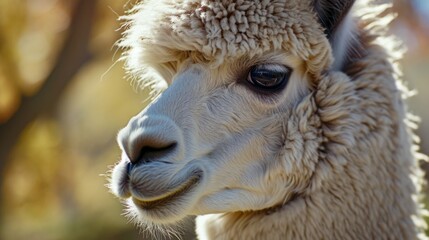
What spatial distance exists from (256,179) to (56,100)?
28.5ft

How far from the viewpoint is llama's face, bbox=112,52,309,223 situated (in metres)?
2.97

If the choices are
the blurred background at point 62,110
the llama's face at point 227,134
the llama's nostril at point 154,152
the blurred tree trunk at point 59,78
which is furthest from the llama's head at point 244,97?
the blurred tree trunk at point 59,78

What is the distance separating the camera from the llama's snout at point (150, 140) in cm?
286

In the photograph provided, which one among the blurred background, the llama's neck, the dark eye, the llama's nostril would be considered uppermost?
the dark eye

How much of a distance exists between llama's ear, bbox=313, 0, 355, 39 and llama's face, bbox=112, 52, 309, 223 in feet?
0.75

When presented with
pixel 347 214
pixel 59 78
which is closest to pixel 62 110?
pixel 59 78

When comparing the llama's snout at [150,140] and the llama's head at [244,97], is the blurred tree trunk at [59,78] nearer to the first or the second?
the llama's head at [244,97]

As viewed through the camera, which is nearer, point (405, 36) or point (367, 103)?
point (367, 103)

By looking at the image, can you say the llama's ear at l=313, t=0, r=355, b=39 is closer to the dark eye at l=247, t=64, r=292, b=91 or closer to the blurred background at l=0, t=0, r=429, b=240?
the dark eye at l=247, t=64, r=292, b=91

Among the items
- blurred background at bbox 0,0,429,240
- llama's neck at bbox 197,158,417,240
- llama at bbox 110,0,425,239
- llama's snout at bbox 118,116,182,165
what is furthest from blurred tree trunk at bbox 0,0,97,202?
llama's snout at bbox 118,116,182,165

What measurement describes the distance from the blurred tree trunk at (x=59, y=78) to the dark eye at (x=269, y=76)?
26.5 ft

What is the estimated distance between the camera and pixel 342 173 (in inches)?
124

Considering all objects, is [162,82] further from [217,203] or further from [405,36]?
[405,36]

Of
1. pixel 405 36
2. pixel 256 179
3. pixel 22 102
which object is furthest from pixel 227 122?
pixel 405 36
